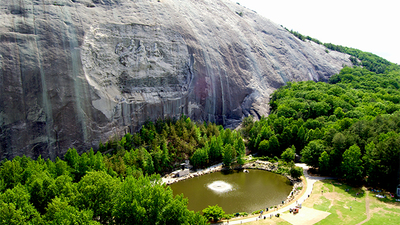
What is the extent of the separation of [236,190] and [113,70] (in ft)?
86.6

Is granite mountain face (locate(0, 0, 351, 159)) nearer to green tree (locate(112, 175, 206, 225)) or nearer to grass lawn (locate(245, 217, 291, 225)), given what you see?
green tree (locate(112, 175, 206, 225))

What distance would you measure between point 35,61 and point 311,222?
3805 centimetres

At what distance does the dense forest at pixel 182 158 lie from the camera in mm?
23062

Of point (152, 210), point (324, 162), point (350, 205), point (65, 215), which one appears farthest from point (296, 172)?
point (65, 215)

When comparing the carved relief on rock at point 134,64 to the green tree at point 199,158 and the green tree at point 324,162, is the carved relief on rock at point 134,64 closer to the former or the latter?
the green tree at point 199,158

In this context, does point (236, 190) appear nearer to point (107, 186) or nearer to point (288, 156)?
point (288, 156)

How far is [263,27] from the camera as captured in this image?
84.2m

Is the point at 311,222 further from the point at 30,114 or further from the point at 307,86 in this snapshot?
the point at 307,86

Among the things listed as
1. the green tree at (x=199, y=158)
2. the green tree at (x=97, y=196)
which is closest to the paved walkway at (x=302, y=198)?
the green tree at (x=97, y=196)

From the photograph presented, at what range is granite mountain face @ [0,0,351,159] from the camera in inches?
1401

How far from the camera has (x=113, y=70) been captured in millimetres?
44375

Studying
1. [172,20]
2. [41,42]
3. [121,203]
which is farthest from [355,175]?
[41,42]

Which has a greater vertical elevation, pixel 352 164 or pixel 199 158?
pixel 352 164

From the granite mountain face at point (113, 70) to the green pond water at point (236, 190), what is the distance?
48.5 feet
